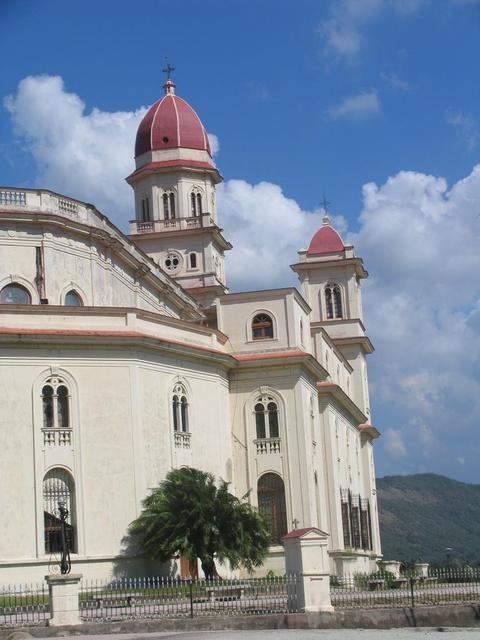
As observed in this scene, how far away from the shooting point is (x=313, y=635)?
31031mm

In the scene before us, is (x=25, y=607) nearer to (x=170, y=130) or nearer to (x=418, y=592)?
(x=418, y=592)

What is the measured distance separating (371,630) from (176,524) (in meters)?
12.6

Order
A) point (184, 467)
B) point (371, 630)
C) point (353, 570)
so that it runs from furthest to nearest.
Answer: point (353, 570), point (184, 467), point (371, 630)

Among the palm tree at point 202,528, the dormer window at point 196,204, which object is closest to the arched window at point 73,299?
the palm tree at point 202,528

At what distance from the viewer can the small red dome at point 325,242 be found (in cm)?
8188

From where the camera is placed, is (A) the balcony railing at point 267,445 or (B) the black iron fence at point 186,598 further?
(A) the balcony railing at point 267,445

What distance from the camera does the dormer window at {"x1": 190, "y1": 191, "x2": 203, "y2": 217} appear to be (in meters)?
76.0

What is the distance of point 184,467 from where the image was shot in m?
47.5

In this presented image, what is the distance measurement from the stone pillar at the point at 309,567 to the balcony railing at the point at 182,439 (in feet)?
44.3

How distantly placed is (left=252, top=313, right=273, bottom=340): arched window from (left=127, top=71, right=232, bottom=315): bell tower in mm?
20755

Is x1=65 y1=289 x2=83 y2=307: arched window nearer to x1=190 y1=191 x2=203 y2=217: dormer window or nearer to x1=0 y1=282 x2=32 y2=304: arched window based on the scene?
x1=0 y1=282 x2=32 y2=304: arched window

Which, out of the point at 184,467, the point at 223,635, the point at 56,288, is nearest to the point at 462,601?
the point at 223,635

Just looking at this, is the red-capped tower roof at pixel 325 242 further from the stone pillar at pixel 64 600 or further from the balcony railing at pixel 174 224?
the stone pillar at pixel 64 600

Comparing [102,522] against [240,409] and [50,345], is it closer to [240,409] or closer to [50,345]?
[50,345]
